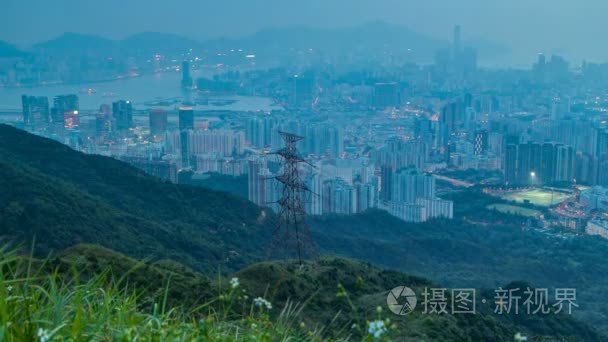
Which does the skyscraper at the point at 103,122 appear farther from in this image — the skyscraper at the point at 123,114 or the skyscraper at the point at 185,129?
the skyscraper at the point at 185,129

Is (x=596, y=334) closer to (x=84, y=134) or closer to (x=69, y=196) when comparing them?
(x=69, y=196)

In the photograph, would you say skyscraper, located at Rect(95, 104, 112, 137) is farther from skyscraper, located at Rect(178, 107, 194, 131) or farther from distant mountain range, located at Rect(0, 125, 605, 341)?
distant mountain range, located at Rect(0, 125, 605, 341)

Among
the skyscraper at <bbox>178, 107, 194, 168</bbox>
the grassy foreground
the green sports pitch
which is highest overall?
the grassy foreground

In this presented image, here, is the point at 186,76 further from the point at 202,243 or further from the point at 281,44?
the point at 202,243

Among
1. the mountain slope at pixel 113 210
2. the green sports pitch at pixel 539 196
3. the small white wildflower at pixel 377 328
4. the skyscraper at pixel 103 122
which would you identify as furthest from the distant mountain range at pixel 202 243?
the skyscraper at pixel 103 122

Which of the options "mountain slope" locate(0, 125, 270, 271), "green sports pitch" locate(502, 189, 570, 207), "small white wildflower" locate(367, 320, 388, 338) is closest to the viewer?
"small white wildflower" locate(367, 320, 388, 338)

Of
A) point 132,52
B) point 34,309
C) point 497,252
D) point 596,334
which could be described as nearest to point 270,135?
point 132,52

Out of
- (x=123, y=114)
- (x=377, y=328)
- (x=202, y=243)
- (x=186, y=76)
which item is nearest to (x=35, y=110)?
(x=123, y=114)

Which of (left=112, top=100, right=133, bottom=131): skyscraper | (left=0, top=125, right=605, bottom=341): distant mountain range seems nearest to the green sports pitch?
(left=0, top=125, right=605, bottom=341): distant mountain range

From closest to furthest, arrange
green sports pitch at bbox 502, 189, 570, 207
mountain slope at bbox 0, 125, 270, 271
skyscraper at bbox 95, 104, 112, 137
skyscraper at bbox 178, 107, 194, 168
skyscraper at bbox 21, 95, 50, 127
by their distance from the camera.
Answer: mountain slope at bbox 0, 125, 270, 271 → green sports pitch at bbox 502, 189, 570, 207 → skyscraper at bbox 178, 107, 194, 168 → skyscraper at bbox 21, 95, 50, 127 → skyscraper at bbox 95, 104, 112, 137
